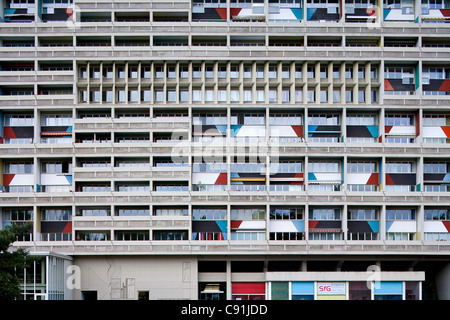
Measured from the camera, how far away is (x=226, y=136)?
5038 centimetres

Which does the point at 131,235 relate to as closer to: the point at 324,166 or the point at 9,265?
the point at 9,265

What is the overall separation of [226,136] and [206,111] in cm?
318

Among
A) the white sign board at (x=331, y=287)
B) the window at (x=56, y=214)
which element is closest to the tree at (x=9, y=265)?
the window at (x=56, y=214)

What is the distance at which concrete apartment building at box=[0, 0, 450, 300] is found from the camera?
4838 cm

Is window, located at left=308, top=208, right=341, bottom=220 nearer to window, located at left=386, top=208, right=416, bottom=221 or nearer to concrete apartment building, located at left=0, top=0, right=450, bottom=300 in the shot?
concrete apartment building, located at left=0, top=0, right=450, bottom=300

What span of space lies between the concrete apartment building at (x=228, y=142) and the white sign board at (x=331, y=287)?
1652mm

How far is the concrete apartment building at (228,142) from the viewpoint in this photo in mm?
48375

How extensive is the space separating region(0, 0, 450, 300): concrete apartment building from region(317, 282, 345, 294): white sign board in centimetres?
165

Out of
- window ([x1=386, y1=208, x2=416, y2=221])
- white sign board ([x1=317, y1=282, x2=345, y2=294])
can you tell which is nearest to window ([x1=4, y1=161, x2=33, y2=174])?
white sign board ([x1=317, y1=282, x2=345, y2=294])

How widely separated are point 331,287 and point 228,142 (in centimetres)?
1538

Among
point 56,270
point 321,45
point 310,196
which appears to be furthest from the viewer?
point 321,45

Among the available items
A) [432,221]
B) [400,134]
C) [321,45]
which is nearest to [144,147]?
[321,45]

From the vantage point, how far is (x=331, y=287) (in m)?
46.7

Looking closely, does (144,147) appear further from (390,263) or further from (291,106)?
(390,263)
